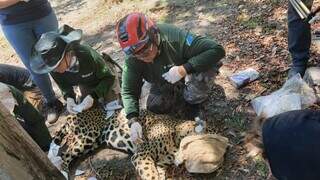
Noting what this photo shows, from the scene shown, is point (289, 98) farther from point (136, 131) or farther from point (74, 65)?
point (74, 65)

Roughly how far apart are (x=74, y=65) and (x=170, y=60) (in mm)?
998

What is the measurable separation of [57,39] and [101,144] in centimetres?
119

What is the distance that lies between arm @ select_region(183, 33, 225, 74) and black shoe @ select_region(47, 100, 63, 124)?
2044mm

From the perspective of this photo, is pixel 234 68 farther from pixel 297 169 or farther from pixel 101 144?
pixel 297 169

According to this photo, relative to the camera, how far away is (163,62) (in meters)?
4.33

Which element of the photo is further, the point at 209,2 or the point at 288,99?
the point at 209,2

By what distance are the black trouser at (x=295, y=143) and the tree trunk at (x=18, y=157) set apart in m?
1.40

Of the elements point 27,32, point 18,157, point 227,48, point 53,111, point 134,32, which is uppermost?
point 18,157

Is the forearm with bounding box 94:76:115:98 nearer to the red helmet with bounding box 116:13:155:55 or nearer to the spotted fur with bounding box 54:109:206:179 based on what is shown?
the spotted fur with bounding box 54:109:206:179

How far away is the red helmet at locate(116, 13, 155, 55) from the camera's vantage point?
394 centimetres

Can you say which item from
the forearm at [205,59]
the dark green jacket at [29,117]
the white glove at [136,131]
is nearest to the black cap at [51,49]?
the dark green jacket at [29,117]

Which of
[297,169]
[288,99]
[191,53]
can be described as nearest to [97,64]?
[191,53]

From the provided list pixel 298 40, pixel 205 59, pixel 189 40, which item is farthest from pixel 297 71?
pixel 189 40

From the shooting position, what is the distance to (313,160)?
2.15 metres
